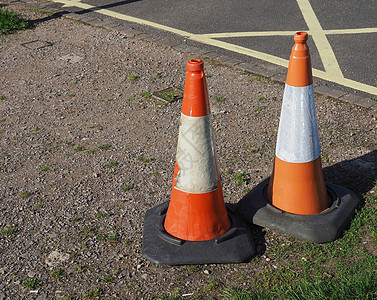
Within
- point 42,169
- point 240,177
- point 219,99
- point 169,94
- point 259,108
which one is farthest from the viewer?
point 169,94

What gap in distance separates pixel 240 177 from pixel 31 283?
183 cm

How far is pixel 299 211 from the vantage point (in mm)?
3623

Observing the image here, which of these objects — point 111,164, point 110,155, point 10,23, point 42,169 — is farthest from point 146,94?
point 10,23

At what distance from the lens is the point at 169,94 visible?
5.75 meters

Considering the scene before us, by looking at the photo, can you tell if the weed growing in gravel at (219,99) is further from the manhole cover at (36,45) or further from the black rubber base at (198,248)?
the manhole cover at (36,45)

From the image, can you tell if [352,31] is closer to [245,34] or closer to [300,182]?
[245,34]

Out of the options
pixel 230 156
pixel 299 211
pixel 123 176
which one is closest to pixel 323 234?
pixel 299 211

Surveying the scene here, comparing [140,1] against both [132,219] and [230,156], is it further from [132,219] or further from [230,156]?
[132,219]

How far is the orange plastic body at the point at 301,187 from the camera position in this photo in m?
3.60

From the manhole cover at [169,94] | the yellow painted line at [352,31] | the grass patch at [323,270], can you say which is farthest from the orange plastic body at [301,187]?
the yellow painted line at [352,31]

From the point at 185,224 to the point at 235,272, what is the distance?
0.46m

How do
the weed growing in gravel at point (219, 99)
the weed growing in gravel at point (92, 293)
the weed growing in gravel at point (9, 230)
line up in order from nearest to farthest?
1. the weed growing in gravel at point (92, 293)
2. the weed growing in gravel at point (9, 230)
3. the weed growing in gravel at point (219, 99)

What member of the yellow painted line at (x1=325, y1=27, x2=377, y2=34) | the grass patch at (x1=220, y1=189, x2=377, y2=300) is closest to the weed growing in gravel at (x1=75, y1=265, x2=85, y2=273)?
the grass patch at (x1=220, y1=189, x2=377, y2=300)

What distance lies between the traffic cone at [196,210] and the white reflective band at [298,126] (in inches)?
21.7
